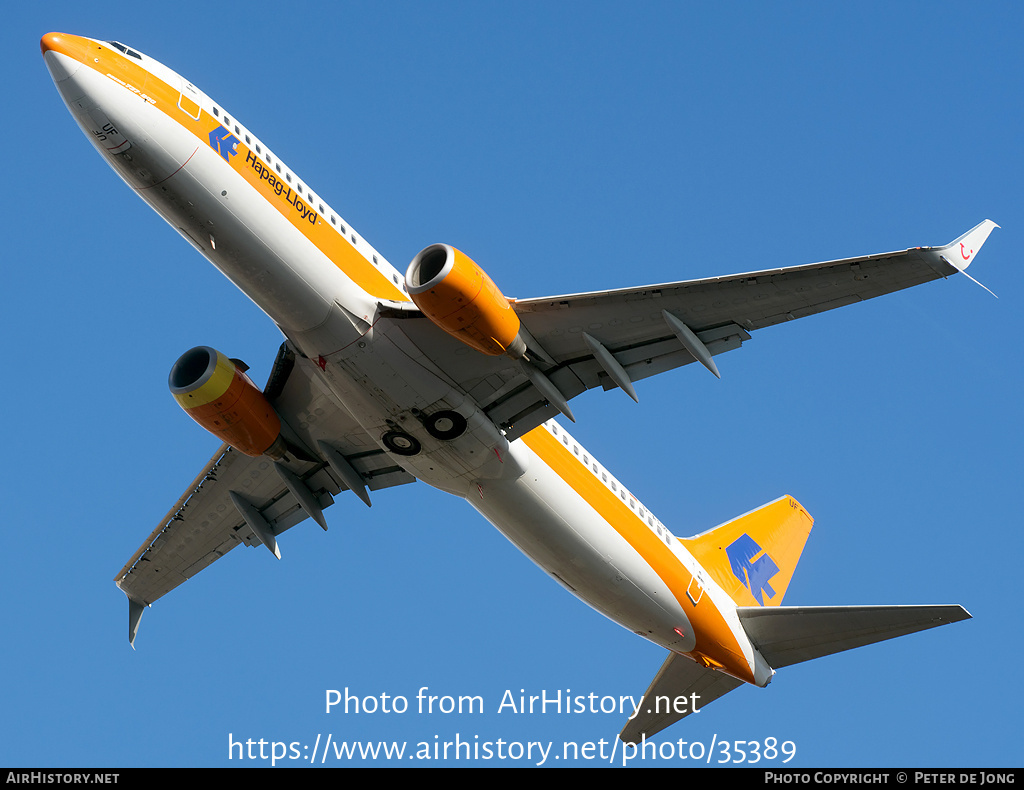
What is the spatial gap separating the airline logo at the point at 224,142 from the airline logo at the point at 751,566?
A: 60.1 ft

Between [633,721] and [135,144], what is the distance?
66.5ft

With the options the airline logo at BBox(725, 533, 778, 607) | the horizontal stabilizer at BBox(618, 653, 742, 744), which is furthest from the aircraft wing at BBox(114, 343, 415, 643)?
the airline logo at BBox(725, 533, 778, 607)

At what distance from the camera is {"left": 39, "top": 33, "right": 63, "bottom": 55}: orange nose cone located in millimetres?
22188

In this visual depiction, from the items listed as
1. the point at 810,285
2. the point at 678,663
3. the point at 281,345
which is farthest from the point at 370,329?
the point at 678,663

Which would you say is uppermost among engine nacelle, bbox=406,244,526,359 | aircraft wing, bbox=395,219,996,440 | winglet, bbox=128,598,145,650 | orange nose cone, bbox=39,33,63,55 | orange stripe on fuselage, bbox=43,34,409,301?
orange nose cone, bbox=39,33,63,55

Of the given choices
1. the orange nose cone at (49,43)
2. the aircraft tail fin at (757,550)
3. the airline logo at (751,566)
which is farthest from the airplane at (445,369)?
the airline logo at (751,566)

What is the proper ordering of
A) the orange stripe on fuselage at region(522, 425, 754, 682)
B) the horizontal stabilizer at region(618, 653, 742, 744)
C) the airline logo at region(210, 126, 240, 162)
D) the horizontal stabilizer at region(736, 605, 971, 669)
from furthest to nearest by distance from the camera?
the horizontal stabilizer at region(618, 653, 742, 744) → the horizontal stabilizer at region(736, 605, 971, 669) → the orange stripe on fuselage at region(522, 425, 754, 682) → the airline logo at region(210, 126, 240, 162)

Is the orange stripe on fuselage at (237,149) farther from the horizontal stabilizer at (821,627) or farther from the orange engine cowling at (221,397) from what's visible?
the horizontal stabilizer at (821,627)

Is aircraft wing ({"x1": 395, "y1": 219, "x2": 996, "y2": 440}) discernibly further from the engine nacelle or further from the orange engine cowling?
the orange engine cowling

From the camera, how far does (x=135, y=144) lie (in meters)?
22.4

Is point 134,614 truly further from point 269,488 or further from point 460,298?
point 460,298

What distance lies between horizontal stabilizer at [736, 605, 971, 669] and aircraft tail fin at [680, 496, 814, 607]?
165 cm

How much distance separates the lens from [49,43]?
22219mm
